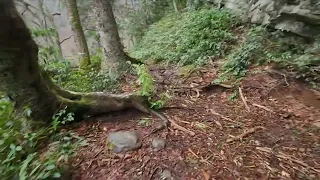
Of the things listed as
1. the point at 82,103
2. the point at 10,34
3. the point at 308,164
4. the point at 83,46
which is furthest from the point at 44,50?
the point at 308,164

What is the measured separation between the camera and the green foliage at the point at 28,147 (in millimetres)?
2600

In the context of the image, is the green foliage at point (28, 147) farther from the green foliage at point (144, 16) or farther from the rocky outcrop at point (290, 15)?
the green foliage at point (144, 16)

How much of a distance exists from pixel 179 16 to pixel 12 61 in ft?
31.8

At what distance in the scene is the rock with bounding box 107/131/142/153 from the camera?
321 cm

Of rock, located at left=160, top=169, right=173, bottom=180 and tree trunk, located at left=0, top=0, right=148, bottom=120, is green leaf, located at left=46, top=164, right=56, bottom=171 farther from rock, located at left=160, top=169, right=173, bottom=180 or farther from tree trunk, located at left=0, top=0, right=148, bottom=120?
rock, located at left=160, top=169, right=173, bottom=180

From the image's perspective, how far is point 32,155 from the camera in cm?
273

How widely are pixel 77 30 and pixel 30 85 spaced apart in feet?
15.8

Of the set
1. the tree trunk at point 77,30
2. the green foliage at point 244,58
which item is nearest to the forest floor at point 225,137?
the green foliage at point 244,58

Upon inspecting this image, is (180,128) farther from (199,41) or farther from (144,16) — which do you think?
(144,16)

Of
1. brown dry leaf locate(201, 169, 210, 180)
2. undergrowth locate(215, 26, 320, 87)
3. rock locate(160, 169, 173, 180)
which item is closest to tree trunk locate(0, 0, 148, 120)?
rock locate(160, 169, 173, 180)

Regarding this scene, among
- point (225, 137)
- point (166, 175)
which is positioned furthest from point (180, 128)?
point (166, 175)

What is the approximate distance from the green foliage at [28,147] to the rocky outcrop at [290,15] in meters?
4.95

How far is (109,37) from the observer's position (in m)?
6.12

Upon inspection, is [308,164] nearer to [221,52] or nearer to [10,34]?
[10,34]
